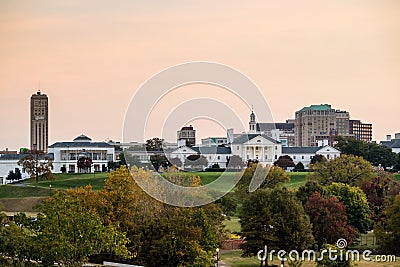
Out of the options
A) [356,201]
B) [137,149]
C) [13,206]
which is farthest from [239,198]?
[137,149]

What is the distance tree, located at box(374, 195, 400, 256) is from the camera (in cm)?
4223

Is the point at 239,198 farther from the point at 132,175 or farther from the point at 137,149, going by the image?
the point at 137,149

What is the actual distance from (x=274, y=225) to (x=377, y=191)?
1793 centimetres

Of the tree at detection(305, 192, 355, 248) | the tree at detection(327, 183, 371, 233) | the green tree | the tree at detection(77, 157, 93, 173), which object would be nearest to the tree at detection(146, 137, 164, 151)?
the tree at detection(77, 157, 93, 173)

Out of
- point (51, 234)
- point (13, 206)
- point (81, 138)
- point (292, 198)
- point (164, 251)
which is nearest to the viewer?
point (51, 234)

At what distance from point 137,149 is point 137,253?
65.5m

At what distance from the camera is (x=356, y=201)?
50406 millimetres

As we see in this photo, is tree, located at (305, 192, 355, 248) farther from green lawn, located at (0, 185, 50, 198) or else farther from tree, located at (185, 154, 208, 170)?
tree, located at (185, 154, 208, 170)

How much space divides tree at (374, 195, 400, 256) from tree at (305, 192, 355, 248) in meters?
1.94

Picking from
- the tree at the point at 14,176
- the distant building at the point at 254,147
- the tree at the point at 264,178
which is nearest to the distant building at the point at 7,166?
the tree at the point at 14,176

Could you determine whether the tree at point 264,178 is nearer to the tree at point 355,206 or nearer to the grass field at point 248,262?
the tree at point 355,206

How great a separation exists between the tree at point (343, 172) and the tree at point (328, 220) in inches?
627

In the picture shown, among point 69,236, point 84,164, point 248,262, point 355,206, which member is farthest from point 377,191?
point 84,164

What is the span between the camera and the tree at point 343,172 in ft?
208
